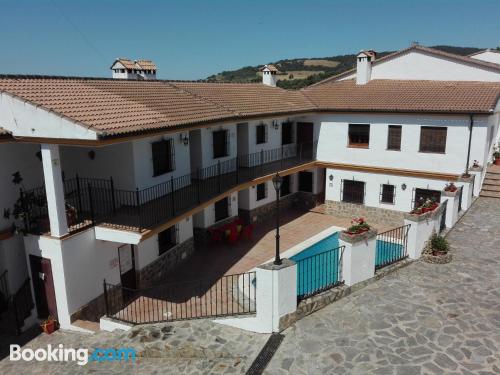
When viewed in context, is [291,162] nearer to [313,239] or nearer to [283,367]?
[313,239]

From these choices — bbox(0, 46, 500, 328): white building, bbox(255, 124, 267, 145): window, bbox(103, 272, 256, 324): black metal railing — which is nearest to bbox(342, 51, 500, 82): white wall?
bbox(0, 46, 500, 328): white building

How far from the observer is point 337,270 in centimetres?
1197

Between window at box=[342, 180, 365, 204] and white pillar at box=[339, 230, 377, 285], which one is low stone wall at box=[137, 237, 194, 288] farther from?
window at box=[342, 180, 365, 204]

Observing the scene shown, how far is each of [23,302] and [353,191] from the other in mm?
17985

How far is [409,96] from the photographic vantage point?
2252 cm

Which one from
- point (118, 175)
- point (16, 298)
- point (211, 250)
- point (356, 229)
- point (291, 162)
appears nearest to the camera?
Answer: point (356, 229)

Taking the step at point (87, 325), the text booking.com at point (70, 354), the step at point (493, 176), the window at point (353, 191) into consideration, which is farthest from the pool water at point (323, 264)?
the step at point (493, 176)

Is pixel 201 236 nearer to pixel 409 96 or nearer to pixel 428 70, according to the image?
pixel 409 96

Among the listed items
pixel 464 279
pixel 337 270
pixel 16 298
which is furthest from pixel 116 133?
pixel 464 279

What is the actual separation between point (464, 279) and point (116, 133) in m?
11.0

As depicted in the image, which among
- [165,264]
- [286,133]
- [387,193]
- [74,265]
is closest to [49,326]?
[74,265]

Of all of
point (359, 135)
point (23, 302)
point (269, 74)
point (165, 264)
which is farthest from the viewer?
point (269, 74)

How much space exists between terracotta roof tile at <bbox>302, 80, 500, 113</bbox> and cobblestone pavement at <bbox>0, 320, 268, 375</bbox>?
52.0 feet

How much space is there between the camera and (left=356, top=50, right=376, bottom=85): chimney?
84.0 ft
